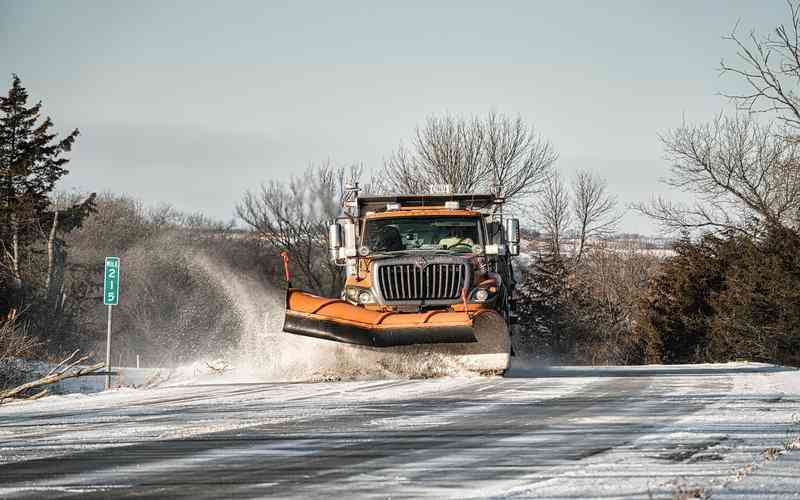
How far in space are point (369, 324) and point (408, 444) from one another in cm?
585

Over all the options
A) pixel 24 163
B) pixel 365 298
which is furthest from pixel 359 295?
pixel 24 163

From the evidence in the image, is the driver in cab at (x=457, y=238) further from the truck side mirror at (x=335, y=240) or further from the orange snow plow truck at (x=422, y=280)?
the truck side mirror at (x=335, y=240)

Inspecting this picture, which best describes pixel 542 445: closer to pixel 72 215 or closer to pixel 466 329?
pixel 466 329

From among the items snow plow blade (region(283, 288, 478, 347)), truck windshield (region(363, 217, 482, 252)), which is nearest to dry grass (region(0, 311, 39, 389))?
snow plow blade (region(283, 288, 478, 347))

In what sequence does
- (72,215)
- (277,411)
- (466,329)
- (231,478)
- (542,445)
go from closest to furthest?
(231,478)
(542,445)
(277,411)
(466,329)
(72,215)

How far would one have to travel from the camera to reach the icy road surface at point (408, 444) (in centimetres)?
466

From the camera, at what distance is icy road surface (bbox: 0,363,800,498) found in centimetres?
466

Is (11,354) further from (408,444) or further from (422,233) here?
(408,444)

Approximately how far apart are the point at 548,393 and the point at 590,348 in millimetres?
41663

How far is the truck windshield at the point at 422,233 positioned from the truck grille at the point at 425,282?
97cm

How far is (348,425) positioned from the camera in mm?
7301

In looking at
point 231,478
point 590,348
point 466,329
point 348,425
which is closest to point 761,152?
point 590,348

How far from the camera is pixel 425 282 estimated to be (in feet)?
42.3

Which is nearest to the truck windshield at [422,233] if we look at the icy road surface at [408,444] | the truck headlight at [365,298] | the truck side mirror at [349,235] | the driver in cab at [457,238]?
the driver in cab at [457,238]
